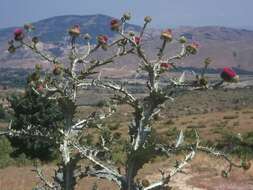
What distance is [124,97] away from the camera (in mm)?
4902

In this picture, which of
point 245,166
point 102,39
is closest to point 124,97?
point 102,39

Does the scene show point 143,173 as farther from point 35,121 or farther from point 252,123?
point 252,123

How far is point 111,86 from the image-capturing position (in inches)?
190

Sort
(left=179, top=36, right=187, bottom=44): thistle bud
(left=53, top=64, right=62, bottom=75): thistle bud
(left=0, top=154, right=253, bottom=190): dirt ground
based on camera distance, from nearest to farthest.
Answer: (left=179, top=36, right=187, bottom=44): thistle bud < (left=53, top=64, right=62, bottom=75): thistle bud < (left=0, top=154, right=253, bottom=190): dirt ground

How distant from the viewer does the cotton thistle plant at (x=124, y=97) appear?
4.73 meters

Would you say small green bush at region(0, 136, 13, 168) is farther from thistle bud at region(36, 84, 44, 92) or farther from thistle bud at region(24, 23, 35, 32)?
thistle bud at region(24, 23, 35, 32)

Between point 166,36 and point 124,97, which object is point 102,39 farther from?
point 166,36

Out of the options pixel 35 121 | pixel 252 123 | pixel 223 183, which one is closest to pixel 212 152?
pixel 223 183

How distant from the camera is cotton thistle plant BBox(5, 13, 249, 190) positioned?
473 cm

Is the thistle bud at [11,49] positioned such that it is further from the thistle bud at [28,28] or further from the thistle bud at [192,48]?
the thistle bud at [192,48]

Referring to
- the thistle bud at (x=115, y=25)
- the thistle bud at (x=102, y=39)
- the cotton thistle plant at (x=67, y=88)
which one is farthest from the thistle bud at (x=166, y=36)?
the thistle bud at (x=102, y=39)

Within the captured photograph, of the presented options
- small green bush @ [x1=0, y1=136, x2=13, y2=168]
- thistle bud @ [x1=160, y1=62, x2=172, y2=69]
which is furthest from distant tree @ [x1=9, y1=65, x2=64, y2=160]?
thistle bud @ [x1=160, y1=62, x2=172, y2=69]

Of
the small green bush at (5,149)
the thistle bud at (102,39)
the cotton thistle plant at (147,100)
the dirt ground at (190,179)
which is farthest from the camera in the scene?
the small green bush at (5,149)

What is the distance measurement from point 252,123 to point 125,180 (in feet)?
159
